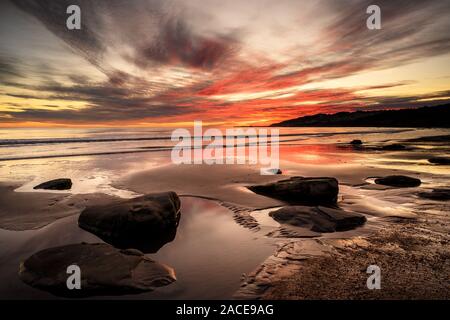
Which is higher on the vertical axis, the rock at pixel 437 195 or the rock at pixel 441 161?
the rock at pixel 441 161

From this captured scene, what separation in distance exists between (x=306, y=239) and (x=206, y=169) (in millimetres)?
9011

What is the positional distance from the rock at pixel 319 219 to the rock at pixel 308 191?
5.09ft

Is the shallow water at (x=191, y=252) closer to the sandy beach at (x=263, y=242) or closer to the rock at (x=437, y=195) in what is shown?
the sandy beach at (x=263, y=242)

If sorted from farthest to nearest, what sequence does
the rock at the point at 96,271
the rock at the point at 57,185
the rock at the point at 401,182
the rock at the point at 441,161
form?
1. the rock at the point at 441,161
2. the rock at the point at 57,185
3. the rock at the point at 401,182
4. the rock at the point at 96,271

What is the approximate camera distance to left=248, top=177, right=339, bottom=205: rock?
7198mm

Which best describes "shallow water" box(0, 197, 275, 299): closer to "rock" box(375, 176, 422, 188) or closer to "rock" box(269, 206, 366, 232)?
"rock" box(269, 206, 366, 232)

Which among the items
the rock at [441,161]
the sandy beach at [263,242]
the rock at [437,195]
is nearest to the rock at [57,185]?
the sandy beach at [263,242]

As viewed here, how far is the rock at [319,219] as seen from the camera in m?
5.16

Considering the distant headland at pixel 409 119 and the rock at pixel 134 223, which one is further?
the distant headland at pixel 409 119

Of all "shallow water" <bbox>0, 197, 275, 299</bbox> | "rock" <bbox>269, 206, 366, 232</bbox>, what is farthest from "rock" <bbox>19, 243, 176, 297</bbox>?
"rock" <bbox>269, 206, 366, 232</bbox>

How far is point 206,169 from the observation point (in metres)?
13.4

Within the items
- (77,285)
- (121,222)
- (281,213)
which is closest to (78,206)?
(121,222)

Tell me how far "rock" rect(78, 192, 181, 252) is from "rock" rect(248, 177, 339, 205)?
3375 millimetres
